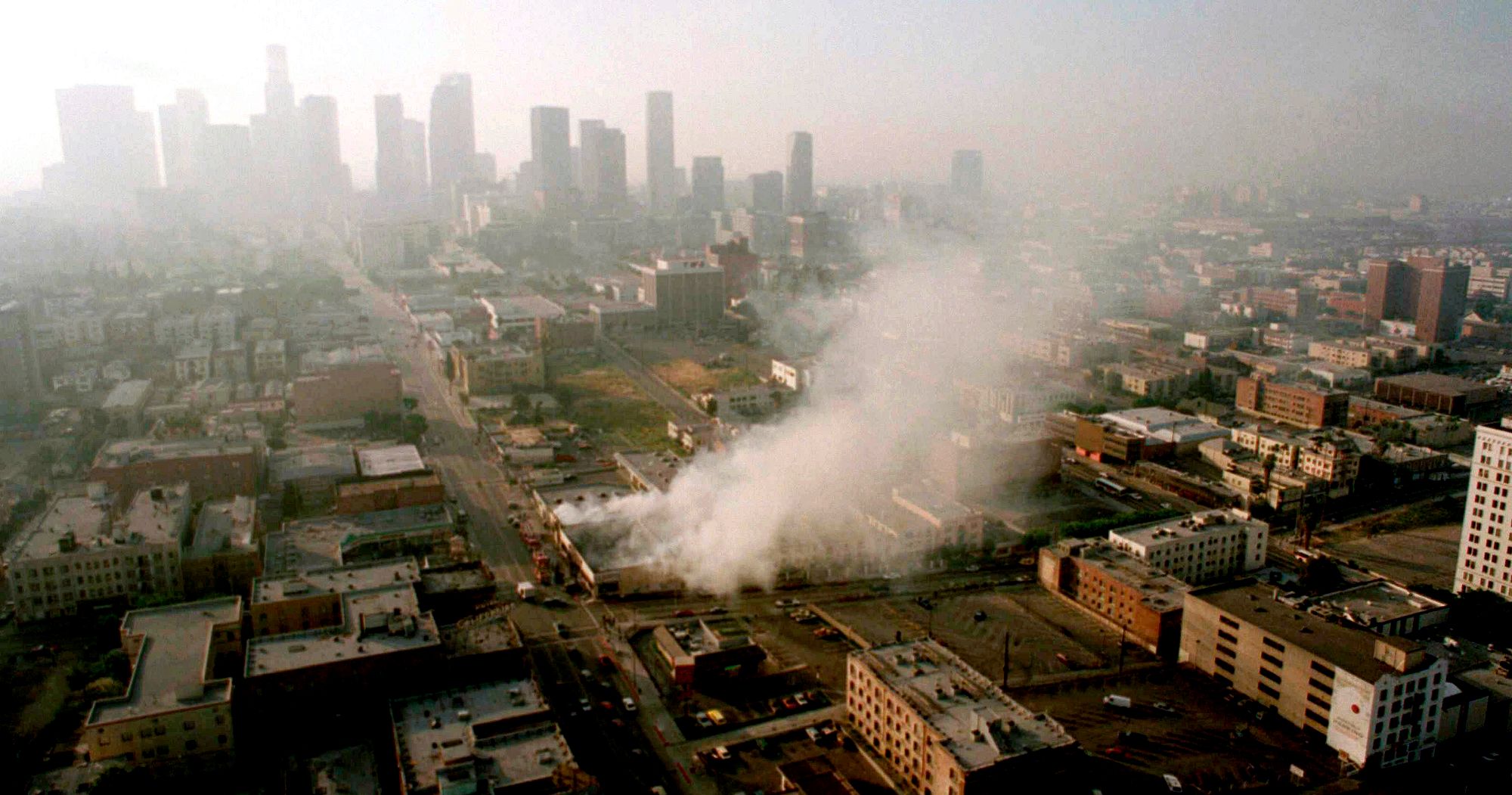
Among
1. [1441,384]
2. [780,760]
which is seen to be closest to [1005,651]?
[780,760]

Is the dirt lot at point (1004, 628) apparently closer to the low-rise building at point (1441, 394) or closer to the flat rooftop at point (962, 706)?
the flat rooftop at point (962, 706)

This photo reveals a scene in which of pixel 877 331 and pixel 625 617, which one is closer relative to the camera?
pixel 625 617

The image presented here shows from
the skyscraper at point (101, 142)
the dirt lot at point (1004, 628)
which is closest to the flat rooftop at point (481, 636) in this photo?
the dirt lot at point (1004, 628)

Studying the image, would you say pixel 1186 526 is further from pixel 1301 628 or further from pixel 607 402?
pixel 607 402

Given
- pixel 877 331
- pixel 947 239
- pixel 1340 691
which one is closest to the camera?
pixel 1340 691

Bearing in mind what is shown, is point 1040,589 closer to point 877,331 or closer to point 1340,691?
point 1340,691

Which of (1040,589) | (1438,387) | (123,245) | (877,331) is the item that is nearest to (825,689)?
(1040,589)
